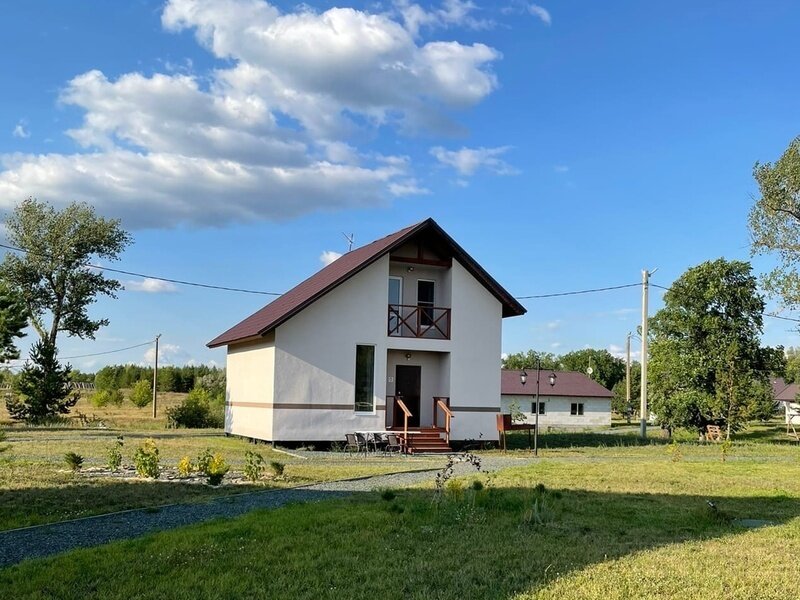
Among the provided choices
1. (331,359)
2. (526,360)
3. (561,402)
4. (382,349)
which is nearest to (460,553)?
(331,359)

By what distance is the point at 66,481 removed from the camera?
11.5 metres

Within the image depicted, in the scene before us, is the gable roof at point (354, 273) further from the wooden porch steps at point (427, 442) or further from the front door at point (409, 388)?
the wooden porch steps at point (427, 442)

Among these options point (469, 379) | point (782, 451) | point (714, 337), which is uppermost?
point (714, 337)

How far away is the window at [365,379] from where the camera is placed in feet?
69.5

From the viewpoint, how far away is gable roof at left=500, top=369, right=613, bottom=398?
50844 millimetres

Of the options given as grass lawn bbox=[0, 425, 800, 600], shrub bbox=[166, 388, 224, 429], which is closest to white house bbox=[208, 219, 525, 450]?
shrub bbox=[166, 388, 224, 429]

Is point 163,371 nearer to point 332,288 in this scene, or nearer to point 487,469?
point 332,288

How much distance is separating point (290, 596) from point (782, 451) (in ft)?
72.9

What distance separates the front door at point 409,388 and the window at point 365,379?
130 cm

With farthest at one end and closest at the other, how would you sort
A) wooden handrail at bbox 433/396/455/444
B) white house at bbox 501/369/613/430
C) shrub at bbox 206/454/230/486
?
white house at bbox 501/369/613/430 → wooden handrail at bbox 433/396/455/444 → shrub at bbox 206/454/230/486

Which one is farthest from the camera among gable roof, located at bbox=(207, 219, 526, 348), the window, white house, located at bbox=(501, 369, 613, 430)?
white house, located at bbox=(501, 369, 613, 430)

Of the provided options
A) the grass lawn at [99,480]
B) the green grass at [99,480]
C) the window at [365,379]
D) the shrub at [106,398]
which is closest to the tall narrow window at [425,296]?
the window at [365,379]

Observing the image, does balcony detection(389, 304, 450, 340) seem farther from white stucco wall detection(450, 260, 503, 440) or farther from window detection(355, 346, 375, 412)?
window detection(355, 346, 375, 412)

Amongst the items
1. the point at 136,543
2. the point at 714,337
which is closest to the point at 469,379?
the point at 136,543
